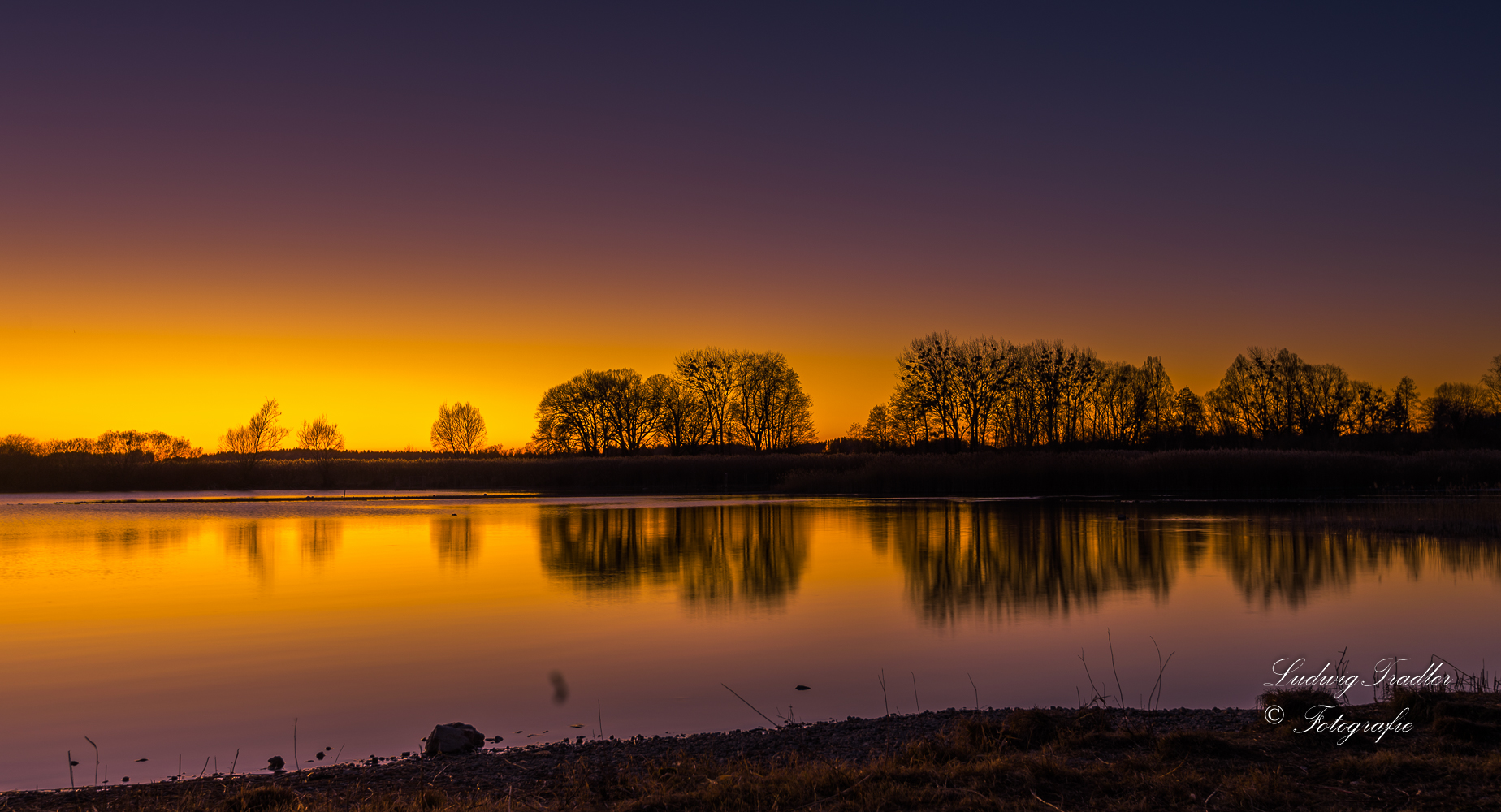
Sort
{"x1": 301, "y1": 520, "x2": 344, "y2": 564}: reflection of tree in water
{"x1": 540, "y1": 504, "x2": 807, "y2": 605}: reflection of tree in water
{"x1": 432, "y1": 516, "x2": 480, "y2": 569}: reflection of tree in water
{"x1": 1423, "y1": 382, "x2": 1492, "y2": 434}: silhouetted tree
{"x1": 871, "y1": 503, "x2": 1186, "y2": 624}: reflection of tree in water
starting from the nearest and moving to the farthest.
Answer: {"x1": 871, "y1": 503, "x2": 1186, "y2": 624}: reflection of tree in water < {"x1": 540, "y1": 504, "x2": 807, "y2": 605}: reflection of tree in water < {"x1": 432, "y1": 516, "x2": 480, "y2": 569}: reflection of tree in water < {"x1": 301, "y1": 520, "x2": 344, "y2": 564}: reflection of tree in water < {"x1": 1423, "y1": 382, "x2": 1492, "y2": 434}: silhouetted tree

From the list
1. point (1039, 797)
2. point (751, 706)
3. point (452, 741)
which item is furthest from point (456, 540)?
point (1039, 797)

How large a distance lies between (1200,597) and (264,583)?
1430 cm

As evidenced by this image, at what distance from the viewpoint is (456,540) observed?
23016 mm

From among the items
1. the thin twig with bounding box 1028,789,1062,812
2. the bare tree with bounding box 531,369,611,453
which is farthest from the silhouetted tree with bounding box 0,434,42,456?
the thin twig with bounding box 1028,789,1062,812

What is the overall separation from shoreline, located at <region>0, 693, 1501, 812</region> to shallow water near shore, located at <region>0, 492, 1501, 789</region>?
0.81m

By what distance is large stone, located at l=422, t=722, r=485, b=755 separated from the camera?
260 inches

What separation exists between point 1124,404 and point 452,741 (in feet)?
261

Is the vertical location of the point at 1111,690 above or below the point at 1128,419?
below

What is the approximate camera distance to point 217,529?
86.0 ft

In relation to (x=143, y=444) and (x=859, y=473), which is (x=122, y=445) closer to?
(x=143, y=444)

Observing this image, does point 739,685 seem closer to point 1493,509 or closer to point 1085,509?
point 1085,509

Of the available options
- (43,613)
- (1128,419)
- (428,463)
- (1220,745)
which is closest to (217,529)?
(43,613)

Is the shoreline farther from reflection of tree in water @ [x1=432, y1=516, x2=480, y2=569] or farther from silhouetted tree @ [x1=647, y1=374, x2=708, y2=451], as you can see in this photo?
silhouetted tree @ [x1=647, y1=374, x2=708, y2=451]

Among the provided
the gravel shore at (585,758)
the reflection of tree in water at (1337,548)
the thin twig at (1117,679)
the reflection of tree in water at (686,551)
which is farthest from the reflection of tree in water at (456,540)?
the reflection of tree in water at (1337,548)
